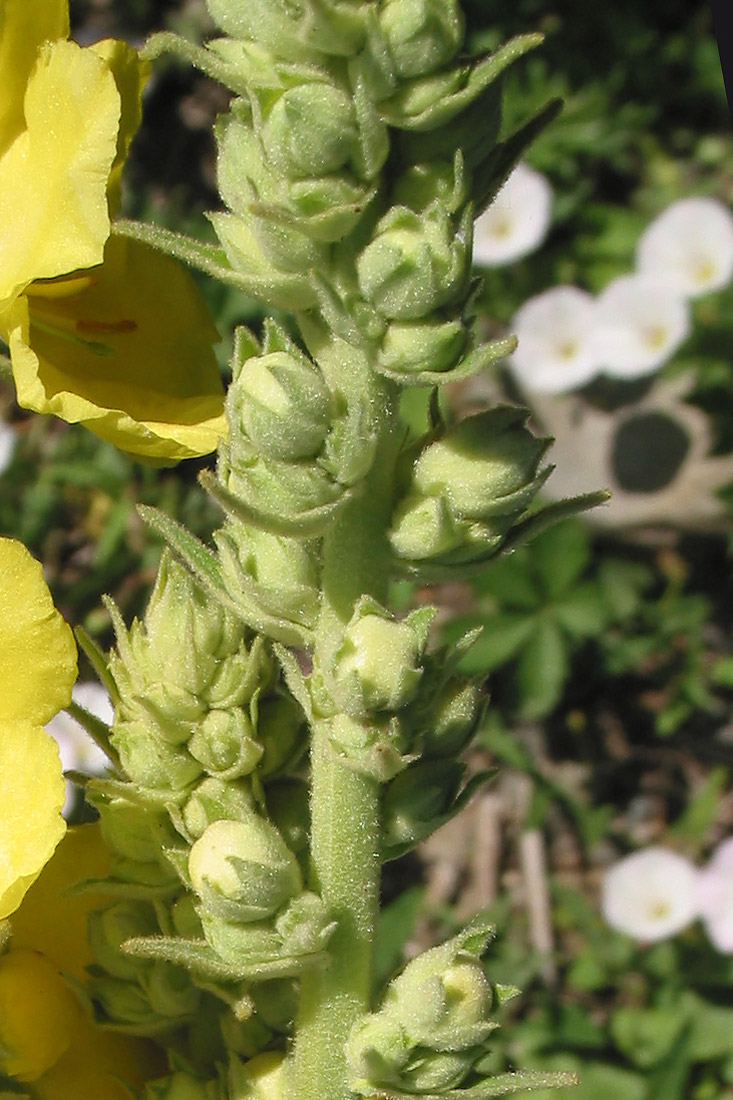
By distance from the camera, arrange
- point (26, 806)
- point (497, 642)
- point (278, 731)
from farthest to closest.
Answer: point (497, 642) → point (278, 731) → point (26, 806)

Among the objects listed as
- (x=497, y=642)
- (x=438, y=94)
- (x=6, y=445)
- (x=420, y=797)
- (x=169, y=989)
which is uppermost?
(x=438, y=94)

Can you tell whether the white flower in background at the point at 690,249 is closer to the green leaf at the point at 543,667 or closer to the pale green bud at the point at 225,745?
the green leaf at the point at 543,667

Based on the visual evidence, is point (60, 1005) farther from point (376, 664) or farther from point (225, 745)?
point (376, 664)

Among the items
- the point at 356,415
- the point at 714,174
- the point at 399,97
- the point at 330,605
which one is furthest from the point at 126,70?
the point at 714,174

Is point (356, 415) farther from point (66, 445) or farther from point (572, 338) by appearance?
point (572, 338)

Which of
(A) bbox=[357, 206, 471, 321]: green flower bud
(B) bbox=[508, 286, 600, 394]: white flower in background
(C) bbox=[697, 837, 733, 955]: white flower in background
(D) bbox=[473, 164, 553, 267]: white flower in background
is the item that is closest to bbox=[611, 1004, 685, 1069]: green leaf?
(C) bbox=[697, 837, 733, 955]: white flower in background

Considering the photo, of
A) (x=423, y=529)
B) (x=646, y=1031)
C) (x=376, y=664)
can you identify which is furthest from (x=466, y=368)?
(x=646, y=1031)
